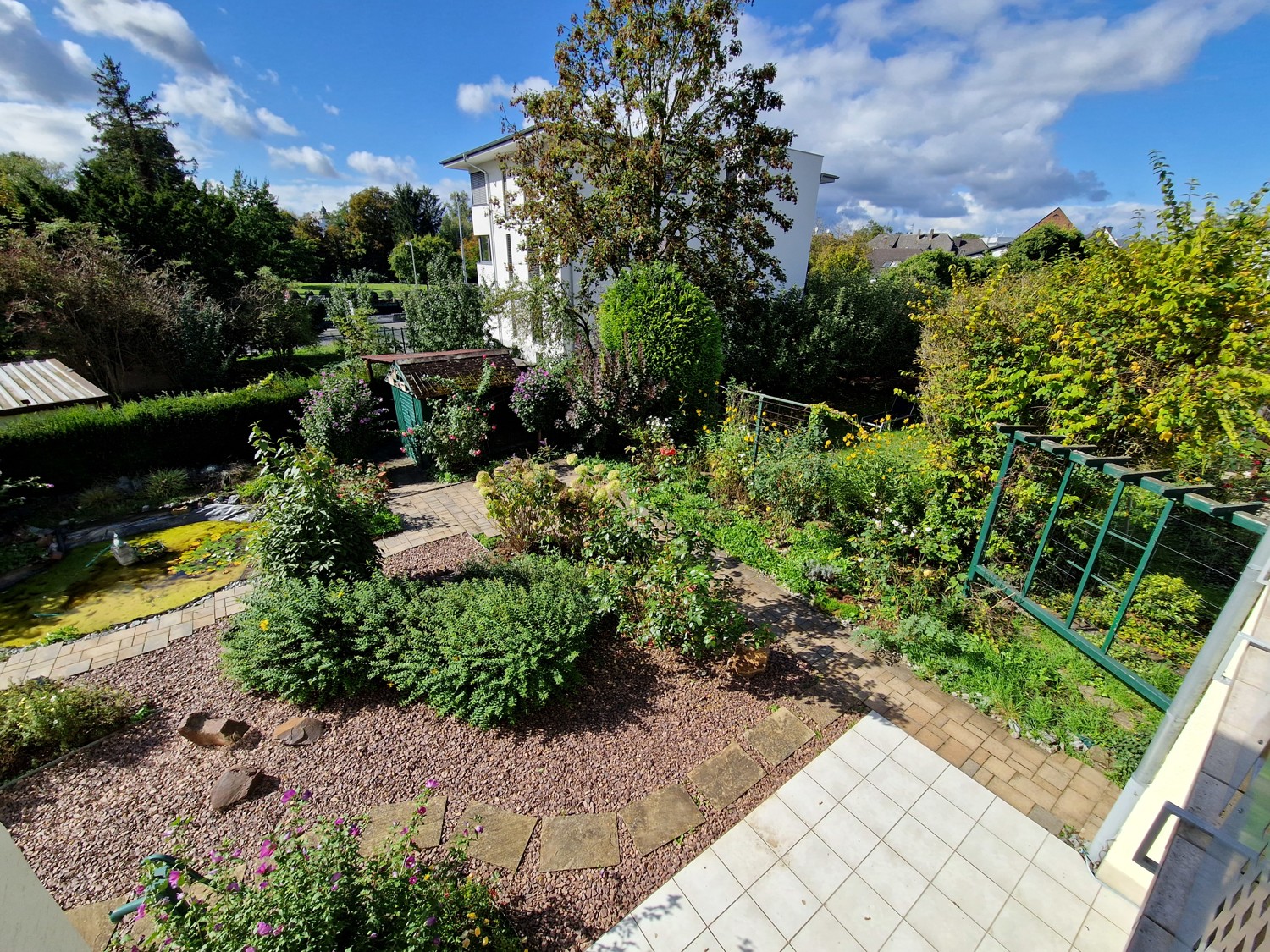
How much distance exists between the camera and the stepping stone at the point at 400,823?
3.10 metres

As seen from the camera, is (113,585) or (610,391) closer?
(113,585)

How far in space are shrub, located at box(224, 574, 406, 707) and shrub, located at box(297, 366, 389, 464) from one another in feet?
15.8

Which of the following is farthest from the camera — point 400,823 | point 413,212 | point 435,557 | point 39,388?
point 413,212

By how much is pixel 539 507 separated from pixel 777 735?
3.44 metres

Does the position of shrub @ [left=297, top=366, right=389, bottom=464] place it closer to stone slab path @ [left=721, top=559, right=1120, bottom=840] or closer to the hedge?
the hedge

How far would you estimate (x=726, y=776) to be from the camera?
357 centimetres

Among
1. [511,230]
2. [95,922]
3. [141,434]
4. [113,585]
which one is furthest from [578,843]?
[511,230]

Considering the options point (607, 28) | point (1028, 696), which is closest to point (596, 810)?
point (1028, 696)

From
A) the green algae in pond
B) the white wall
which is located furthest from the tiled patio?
the green algae in pond

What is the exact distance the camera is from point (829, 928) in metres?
2.72

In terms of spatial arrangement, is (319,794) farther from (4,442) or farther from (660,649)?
(4,442)

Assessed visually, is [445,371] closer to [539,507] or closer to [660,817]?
[539,507]

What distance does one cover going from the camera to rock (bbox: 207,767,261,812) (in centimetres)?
332

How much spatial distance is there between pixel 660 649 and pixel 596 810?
1.63 meters
